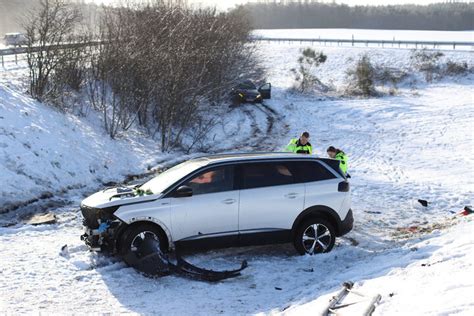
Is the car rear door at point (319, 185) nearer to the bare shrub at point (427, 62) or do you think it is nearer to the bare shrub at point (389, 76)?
the bare shrub at point (389, 76)

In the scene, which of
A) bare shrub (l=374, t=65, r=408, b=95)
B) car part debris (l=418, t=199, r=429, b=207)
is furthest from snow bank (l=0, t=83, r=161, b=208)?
bare shrub (l=374, t=65, r=408, b=95)

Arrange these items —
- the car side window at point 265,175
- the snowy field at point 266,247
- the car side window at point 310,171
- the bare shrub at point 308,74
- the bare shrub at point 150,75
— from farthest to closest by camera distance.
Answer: the bare shrub at point 308,74 < the bare shrub at point 150,75 < the car side window at point 310,171 < the car side window at point 265,175 < the snowy field at point 266,247

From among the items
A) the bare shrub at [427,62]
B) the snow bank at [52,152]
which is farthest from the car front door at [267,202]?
the bare shrub at [427,62]

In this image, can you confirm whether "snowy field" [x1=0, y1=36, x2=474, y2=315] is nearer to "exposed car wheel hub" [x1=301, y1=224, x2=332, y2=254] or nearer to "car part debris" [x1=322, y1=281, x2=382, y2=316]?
"car part debris" [x1=322, y1=281, x2=382, y2=316]

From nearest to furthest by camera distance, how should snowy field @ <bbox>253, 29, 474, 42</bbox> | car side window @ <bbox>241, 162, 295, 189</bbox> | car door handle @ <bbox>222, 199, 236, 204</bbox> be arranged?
1. car door handle @ <bbox>222, 199, 236, 204</bbox>
2. car side window @ <bbox>241, 162, 295, 189</bbox>
3. snowy field @ <bbox>253, 29, 474, 42</bbox>

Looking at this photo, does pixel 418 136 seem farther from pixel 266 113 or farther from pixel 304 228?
pixel 304 228

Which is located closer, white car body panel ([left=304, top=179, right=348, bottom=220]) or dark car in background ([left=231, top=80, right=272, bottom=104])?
white car body panel ([left=304, top=179, right=348, bottom=220])

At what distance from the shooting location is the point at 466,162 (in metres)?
20.0

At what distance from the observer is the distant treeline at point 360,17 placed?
4446 inches

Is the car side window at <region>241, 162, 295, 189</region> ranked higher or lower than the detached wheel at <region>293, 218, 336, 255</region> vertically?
higher

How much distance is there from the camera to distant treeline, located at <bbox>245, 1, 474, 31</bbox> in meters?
113

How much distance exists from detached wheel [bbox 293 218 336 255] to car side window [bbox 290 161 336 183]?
710 millimetres

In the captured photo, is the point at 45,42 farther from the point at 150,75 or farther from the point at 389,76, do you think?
the point at 389,76

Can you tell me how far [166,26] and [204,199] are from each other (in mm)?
15322
